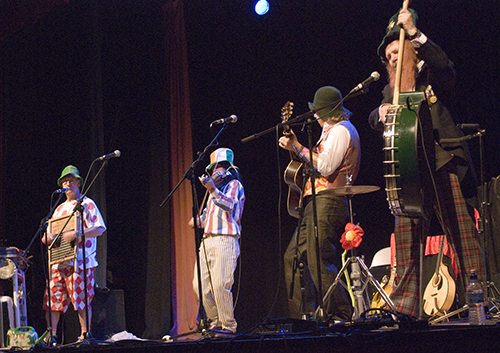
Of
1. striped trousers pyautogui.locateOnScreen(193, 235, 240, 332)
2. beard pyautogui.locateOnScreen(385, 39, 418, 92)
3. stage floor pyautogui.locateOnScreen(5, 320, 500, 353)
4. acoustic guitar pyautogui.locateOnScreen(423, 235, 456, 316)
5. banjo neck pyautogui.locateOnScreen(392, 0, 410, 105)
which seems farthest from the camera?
striped trousers pyautogui.locateOnScreen(193, 235, 240, 332)

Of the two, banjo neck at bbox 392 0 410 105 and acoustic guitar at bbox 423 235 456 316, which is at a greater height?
banjo neck at bbox 392 0 410 105

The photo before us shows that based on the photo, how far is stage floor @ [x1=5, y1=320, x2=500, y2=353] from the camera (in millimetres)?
2375

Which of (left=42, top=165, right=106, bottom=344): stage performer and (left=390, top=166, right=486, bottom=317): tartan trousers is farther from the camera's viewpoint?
(left=42, top=165, right=106, bottom=344): stage performer

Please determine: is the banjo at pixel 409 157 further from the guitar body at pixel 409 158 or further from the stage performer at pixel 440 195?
the stage performer at pixel 440 195

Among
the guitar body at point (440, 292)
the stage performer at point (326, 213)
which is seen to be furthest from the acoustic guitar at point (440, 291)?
the stage performer at point (326, 213)

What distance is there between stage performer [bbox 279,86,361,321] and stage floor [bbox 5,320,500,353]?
140 centimetres

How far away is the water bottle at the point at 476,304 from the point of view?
2.73 metres

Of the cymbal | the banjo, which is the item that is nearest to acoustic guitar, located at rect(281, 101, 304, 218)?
the cymbal

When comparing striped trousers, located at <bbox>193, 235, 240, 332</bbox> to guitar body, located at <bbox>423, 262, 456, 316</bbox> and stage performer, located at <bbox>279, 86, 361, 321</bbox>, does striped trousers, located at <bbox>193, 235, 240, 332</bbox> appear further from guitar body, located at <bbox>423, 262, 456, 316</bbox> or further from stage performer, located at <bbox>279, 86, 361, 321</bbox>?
guitar body, located at <bbox>423, 262, 456, 316</bbox>

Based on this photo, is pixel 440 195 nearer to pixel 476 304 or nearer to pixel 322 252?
pixel 476 304

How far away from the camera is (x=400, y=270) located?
3.14m

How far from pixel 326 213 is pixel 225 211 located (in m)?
1.63

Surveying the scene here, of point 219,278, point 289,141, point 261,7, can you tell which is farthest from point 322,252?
point 261,7

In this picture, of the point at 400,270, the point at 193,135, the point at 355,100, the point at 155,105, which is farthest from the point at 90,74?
the point at 400,270
